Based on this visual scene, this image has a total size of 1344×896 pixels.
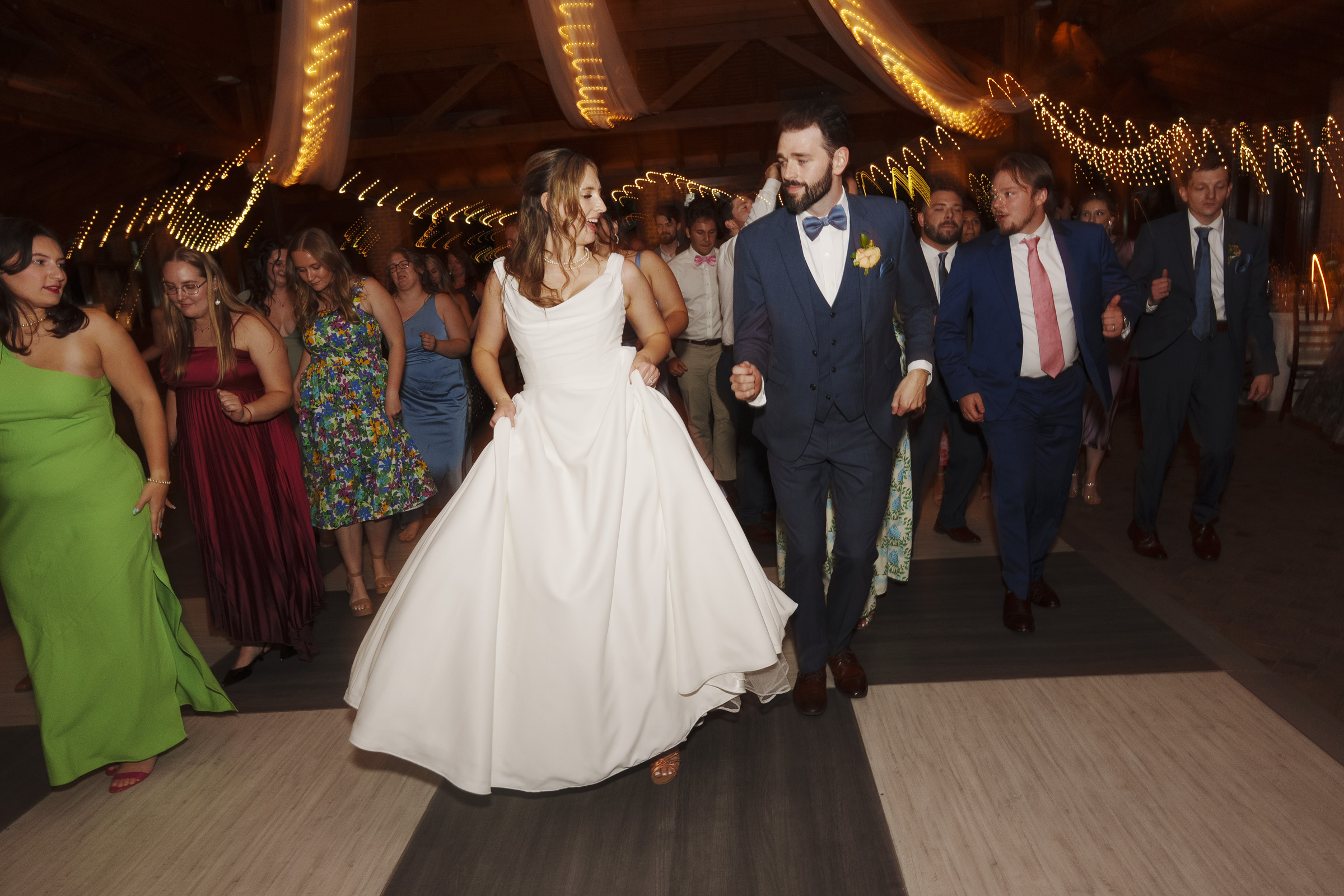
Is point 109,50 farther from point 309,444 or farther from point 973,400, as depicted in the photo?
point 973,400

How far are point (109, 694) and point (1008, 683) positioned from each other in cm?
271

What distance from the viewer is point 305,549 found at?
3281 mm

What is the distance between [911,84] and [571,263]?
384cm

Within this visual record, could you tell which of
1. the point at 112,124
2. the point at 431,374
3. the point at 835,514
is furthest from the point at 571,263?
the point at 112,124

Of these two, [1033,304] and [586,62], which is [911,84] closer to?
[586,62]

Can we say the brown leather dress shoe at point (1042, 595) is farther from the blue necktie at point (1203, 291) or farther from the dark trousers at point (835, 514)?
the blue necktie at point (1203, 291)

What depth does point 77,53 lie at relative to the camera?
258 inches

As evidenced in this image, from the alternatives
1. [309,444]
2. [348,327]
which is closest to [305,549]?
[309,444]

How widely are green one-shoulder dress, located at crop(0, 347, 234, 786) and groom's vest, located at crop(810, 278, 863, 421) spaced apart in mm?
2068

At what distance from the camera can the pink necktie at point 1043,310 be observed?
10.1ft

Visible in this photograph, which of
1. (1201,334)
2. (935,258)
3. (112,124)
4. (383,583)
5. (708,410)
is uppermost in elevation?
(112,124)

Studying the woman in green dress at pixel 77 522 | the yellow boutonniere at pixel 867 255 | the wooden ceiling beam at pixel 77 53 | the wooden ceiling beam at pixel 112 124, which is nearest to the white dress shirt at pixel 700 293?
the yellow boutonniere at pixel 867 255

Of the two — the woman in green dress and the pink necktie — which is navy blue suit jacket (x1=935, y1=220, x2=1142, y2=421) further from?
the woman in green dress

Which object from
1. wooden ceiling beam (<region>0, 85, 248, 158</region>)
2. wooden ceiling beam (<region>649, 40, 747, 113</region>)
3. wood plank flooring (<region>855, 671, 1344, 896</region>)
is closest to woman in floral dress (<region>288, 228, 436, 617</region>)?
wood plank flooring (<region>855, 671, 1344, 896</region>)
